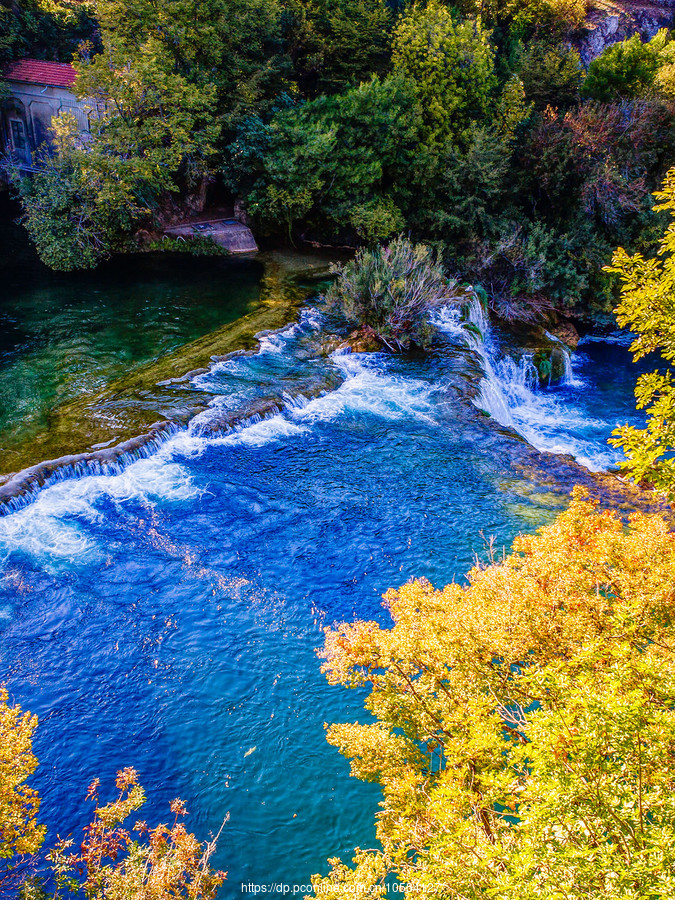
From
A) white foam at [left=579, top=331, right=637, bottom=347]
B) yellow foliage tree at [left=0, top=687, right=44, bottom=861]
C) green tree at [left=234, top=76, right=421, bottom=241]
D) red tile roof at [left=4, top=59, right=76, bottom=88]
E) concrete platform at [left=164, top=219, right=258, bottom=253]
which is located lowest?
white foam at [left=579, top=331, right=637, bottom=347]

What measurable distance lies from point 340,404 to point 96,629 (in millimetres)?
9095

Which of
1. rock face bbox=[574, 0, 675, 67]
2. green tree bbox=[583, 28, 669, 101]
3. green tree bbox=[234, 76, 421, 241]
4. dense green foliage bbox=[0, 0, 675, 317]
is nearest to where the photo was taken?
dense green foliage bbox=[0, 0, 675, 317]

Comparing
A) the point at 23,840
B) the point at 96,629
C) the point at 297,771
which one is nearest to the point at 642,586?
the point at 297,771

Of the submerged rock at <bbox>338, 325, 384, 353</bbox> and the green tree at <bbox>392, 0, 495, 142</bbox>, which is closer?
the submerged rock at <bbox>338, 325, 384, 353</bbox>

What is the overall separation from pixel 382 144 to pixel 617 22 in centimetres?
2512

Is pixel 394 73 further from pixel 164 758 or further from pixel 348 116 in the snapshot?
pixel 164 758

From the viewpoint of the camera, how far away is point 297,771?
832 cm

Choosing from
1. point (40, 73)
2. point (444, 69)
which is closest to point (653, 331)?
point (444, 69)

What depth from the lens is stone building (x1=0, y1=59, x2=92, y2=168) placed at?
2800 centimetres

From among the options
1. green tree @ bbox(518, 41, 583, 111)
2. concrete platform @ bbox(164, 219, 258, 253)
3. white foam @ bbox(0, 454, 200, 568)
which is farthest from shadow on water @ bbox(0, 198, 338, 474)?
green tree @ bbox(518, 41, 583, 111)

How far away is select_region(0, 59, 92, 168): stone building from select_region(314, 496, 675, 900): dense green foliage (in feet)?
99.2

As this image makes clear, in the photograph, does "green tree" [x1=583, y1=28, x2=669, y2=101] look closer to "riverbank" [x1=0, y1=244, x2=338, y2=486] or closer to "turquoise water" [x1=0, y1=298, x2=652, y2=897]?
"riverbank" [x1=0, y1=244, x2=338, y2=486]

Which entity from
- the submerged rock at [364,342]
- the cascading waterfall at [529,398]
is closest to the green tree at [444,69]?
the cascading waterfall at [529,398]

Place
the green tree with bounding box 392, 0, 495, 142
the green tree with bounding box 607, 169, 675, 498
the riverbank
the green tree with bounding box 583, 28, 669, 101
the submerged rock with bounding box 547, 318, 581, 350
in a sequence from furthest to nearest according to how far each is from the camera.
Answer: the green tree with bounding box 583, 28, 669, 101 → the green tree with bounding box 392, 0, 495, 142 → the submerged rock with bounding box 547, 318, 581, 350 → the riverbank → the green tree with bounding box 607, 169, 675, 498
